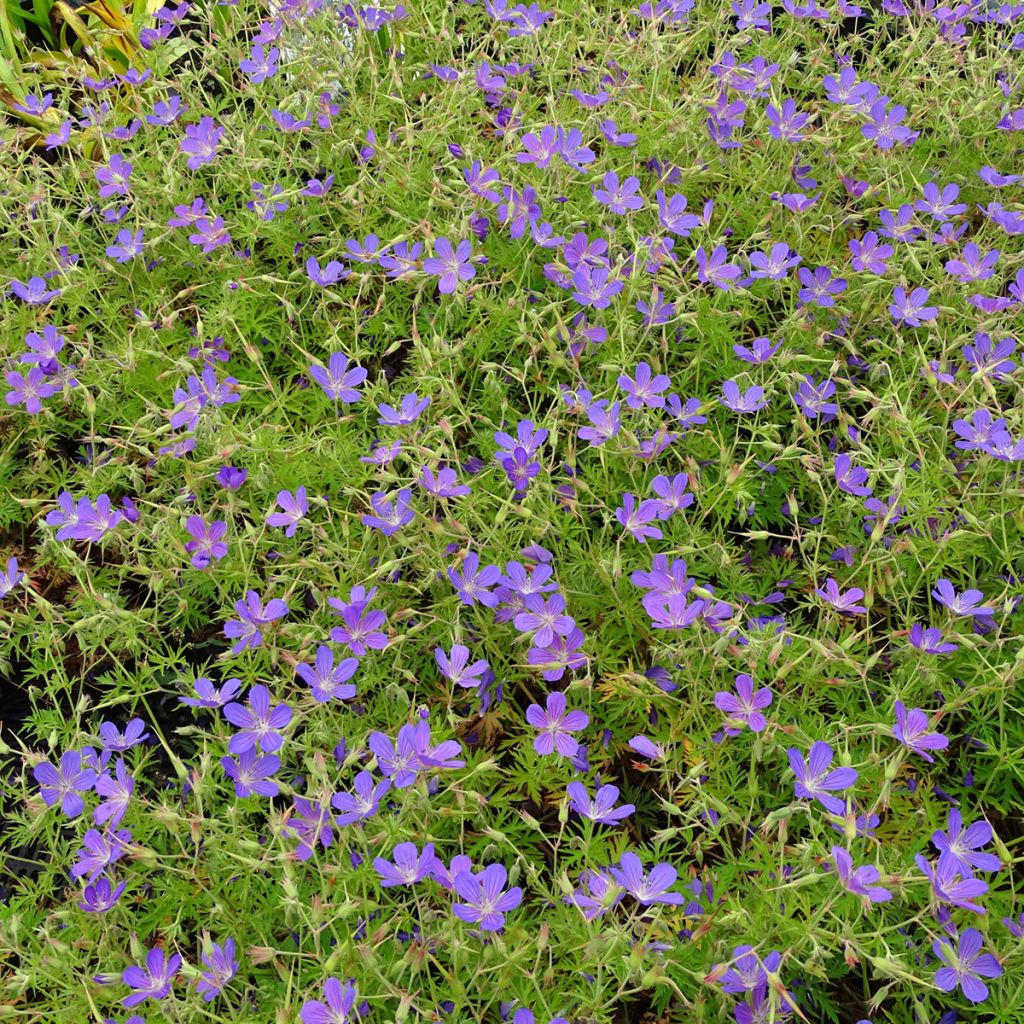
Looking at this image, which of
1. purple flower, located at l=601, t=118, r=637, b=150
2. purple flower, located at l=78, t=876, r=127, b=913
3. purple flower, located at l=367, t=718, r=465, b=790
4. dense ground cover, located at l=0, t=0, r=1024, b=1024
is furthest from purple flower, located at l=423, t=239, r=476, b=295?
purple flower, located at l=78, t=876, r=127, b=913

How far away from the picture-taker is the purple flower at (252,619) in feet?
6.99

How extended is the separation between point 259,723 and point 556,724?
23.6 inches

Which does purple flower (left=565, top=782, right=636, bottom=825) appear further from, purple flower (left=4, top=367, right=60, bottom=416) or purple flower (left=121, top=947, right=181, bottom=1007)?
purple flower (left=4, top=367, right=60, bottom=416)

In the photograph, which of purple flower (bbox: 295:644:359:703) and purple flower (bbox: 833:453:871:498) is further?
purple flower (bbox: 833:453:871:498)

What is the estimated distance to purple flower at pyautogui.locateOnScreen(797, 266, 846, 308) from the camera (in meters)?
2.86

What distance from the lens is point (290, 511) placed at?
2406 millimetres

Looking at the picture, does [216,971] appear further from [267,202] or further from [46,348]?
[267,202]

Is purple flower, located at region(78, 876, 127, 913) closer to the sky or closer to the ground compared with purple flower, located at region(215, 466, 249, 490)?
closer to the ground

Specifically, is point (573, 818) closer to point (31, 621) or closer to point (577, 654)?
point (577, 654)

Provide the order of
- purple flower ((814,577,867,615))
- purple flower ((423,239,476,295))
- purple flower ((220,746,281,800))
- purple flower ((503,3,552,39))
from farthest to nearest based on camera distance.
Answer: purple flower ((503,3,552,39)), purple flower ((423,239,476,295)), purple flower ((814,577,867,615)), purple flower ((220,746,281,800))

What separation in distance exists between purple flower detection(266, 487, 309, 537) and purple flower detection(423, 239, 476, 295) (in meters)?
0.77

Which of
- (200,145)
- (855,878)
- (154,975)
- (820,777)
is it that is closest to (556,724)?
(820,777)

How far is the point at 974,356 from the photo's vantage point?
2598 mm

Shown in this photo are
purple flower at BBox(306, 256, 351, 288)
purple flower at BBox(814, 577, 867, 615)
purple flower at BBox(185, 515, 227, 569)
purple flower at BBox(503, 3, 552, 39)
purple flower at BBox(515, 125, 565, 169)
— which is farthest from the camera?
purple flower at BBox(503, 3, 552, 39)
